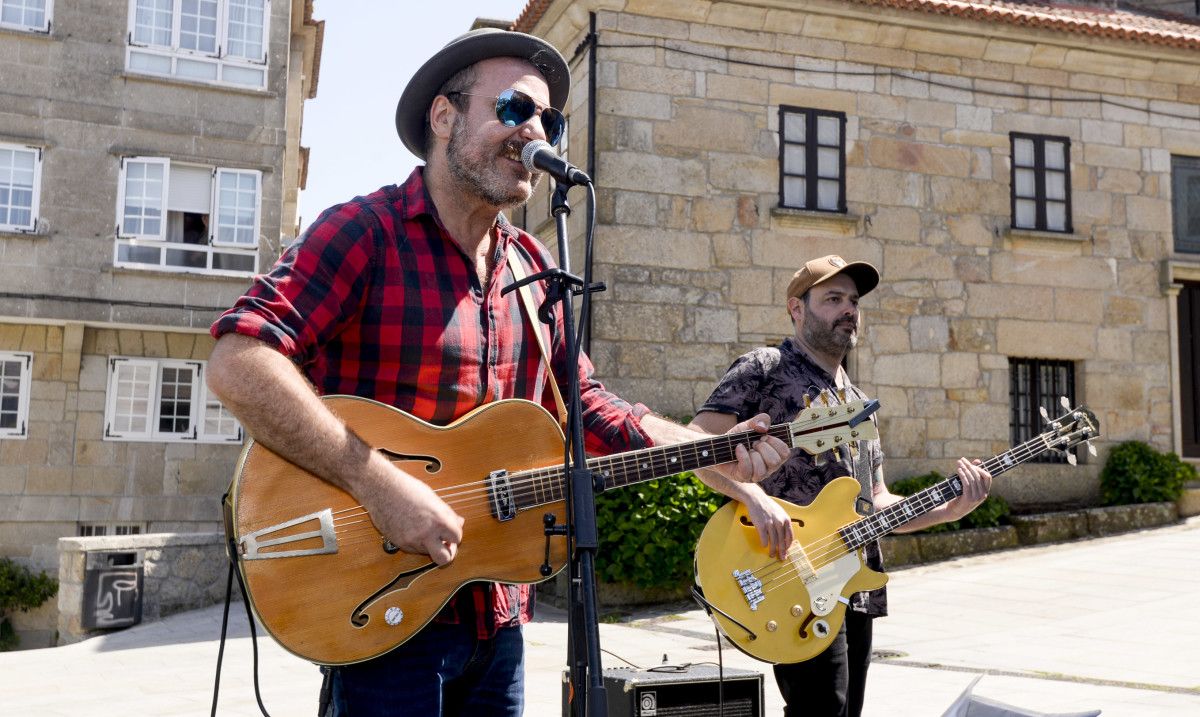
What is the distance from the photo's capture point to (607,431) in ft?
9.18

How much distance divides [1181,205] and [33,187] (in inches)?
637

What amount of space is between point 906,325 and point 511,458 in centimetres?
1174

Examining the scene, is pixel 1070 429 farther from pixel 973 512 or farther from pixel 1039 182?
pixel 1039 182

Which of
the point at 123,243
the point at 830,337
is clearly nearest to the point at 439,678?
the point at 830,337

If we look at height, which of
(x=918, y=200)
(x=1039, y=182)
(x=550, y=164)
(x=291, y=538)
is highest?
(x=1039, y=182)

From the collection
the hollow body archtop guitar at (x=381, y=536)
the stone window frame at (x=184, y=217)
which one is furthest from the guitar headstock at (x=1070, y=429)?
the stone window frame at (x=184, y=217)

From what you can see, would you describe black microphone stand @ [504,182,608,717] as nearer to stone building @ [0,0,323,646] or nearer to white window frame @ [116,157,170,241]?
stone building @ [0,0,323,646]

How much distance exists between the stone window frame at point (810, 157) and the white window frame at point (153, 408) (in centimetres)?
906

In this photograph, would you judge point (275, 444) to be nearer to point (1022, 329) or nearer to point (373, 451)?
point (373, 451)

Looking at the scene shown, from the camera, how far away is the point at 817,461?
365cm

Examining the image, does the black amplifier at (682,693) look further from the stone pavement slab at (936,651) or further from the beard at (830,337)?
the stone pavement slab at (936,651)

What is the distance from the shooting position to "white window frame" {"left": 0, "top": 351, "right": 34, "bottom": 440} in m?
15.8

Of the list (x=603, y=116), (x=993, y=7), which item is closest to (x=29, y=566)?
(x=603, y=116)

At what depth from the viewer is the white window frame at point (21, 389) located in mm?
15836
